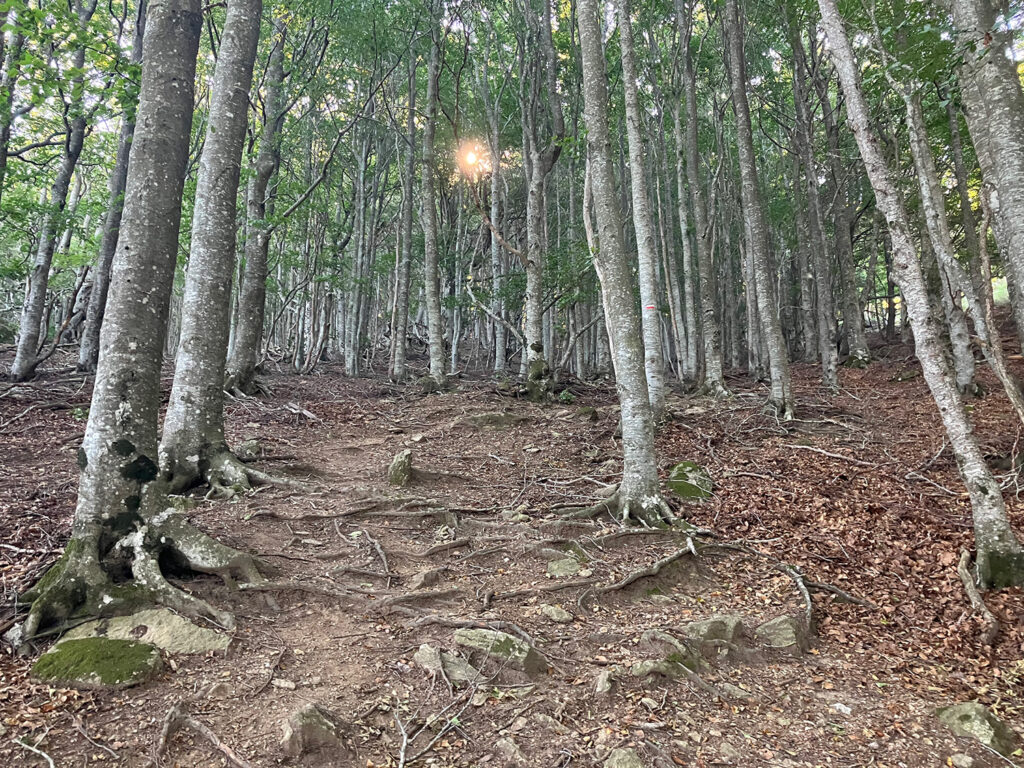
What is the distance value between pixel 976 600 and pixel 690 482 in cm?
328

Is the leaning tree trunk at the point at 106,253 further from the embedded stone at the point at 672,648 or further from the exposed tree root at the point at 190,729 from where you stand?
the embedded stone at the point at 672,648

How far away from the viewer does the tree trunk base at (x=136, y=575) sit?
3.60 metres

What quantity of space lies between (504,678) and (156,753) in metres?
2.00

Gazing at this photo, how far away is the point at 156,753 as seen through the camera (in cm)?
272

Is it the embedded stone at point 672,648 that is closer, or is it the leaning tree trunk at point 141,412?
the leaning tree trunk at point 141,412

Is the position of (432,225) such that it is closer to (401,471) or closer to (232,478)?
(401,471)

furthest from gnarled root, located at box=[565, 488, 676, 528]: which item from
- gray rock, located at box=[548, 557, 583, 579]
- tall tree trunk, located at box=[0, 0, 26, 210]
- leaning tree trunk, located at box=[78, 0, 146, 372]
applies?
tall tree trunk, located at box=[0, 0, 26, 210]

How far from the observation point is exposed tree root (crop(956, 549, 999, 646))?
4.50 meters

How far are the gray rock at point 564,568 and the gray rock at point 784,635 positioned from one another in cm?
168

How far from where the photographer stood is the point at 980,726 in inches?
138

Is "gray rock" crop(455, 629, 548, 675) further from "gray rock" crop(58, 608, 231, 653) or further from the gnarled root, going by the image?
the gnarled root

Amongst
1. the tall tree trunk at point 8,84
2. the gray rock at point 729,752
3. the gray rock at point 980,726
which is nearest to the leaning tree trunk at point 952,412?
the gray rock at point 980,726

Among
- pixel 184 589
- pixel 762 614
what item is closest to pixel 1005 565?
pixel 762 614

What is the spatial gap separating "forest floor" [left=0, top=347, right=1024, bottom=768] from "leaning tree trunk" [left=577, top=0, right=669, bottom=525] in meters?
0.54
